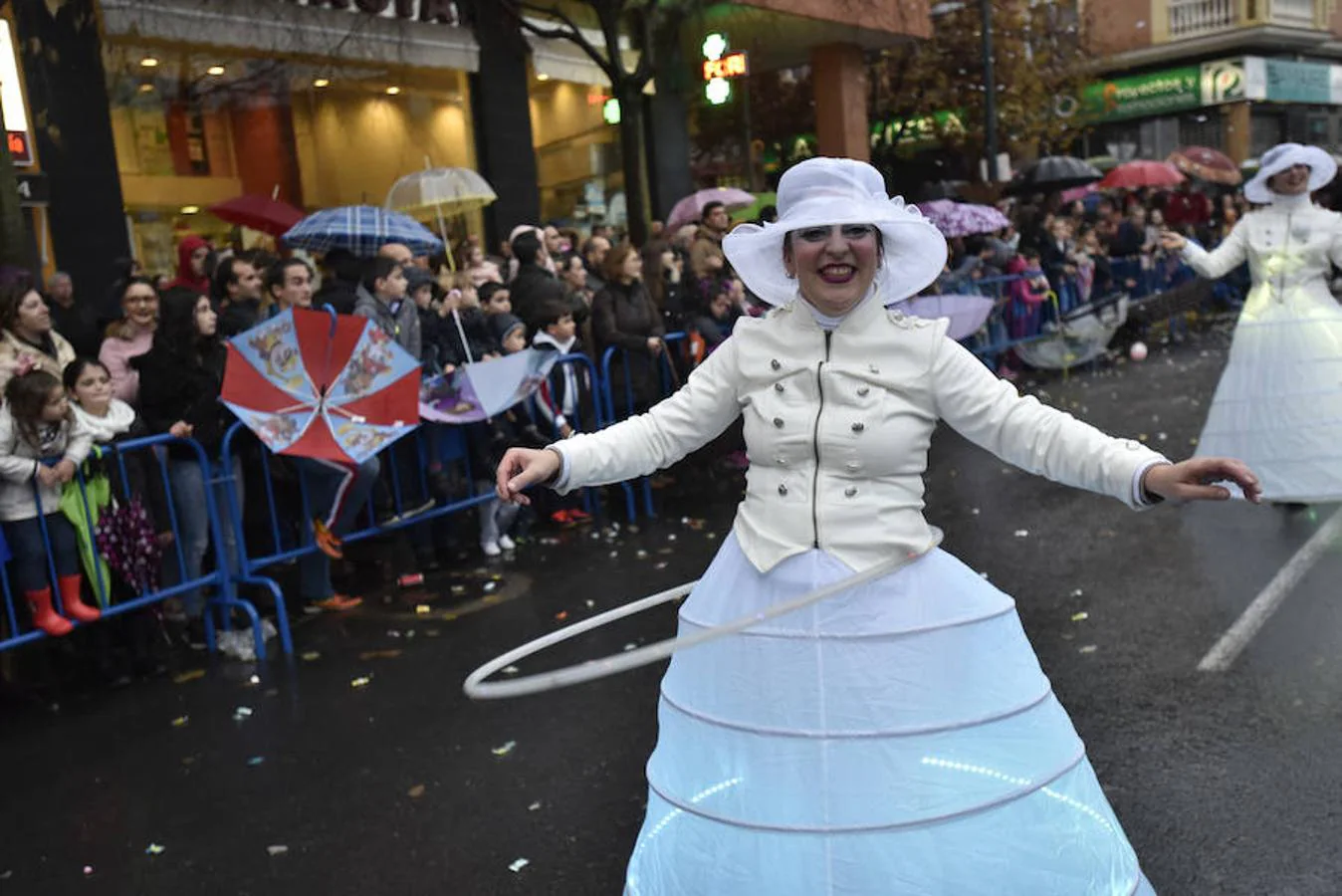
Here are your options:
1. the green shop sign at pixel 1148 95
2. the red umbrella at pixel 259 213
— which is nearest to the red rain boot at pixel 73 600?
the red umbrella at pixel 259 213

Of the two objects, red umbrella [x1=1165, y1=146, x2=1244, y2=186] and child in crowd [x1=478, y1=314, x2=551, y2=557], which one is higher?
red umbrella [x1=1165, y1=146, x2=1244, y2=186]

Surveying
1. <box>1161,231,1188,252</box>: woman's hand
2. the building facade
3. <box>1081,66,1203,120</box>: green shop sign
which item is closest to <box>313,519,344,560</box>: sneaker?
<box>1161,231,1188,252</box>: woman's hand

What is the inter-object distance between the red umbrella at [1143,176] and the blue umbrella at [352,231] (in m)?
17.2

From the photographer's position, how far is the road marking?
6016mm

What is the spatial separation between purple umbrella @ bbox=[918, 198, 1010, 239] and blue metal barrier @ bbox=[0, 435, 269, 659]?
34.2 feet

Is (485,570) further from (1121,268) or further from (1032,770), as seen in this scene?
(1121,268)

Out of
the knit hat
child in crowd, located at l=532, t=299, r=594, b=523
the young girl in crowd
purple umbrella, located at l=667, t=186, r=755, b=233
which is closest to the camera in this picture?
the young girl in crowd

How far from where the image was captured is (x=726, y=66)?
58.8 feet

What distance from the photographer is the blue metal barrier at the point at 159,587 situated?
263 inches

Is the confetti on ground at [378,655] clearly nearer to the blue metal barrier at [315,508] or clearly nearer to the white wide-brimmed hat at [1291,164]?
the blue metal barrier at [315,508]

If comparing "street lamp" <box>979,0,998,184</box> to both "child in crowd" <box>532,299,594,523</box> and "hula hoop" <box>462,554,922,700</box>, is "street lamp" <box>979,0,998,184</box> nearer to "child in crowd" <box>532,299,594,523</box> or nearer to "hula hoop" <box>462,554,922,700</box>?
"child in crowd" <box>532,299,594,523</box>

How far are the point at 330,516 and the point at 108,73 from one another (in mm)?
7761

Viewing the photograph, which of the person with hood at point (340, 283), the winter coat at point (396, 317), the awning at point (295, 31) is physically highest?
the awning at point (295, 31)

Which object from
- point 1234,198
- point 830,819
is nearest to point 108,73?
point 830,819
